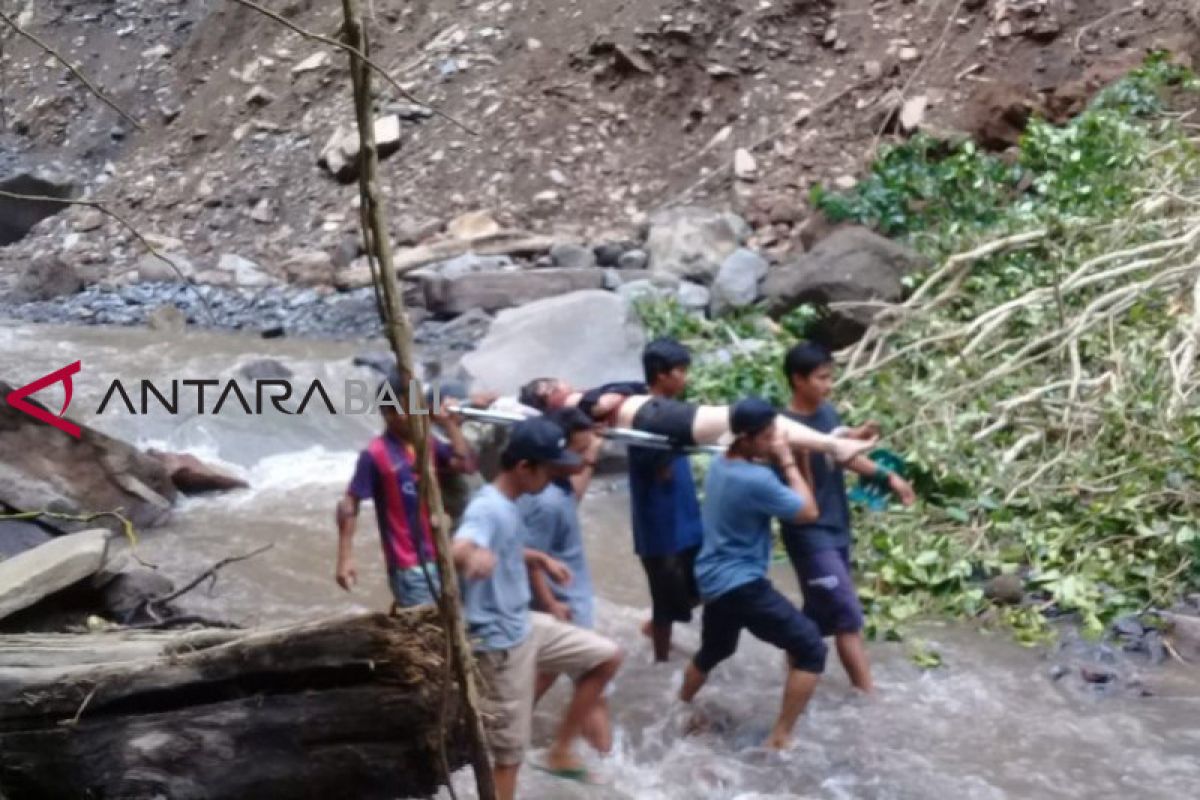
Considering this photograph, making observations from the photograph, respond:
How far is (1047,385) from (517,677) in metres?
4.24

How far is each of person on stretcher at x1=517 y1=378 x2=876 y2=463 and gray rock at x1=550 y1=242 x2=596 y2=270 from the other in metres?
8.59

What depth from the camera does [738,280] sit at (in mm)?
11570

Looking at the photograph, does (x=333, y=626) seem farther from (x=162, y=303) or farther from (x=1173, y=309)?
(x=162, y=303)

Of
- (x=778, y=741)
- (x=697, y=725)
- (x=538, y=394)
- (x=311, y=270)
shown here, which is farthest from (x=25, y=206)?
(x=778, y=741)

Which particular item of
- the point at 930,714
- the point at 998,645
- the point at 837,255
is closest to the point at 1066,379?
the point at 998,645

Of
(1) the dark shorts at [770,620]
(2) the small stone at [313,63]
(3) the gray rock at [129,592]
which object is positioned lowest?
(1) the dark shorts at [770,620]

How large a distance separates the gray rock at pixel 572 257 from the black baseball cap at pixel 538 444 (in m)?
9.45

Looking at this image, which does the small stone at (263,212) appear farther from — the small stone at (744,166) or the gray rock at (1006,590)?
the gray rock at (1006,590)

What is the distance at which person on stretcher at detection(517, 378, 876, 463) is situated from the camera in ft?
15.2

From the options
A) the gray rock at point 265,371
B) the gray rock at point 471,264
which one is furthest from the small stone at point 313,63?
the gray rock at point 265,371

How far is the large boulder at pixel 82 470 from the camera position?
7.78m

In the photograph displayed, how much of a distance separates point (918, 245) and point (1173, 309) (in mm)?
3474

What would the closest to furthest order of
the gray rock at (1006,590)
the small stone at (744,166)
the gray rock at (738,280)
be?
the gray rock at (1006,590)
the gray rock at (738,280)
the small stone at (744,166)

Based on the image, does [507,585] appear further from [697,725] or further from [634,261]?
[634,261]
